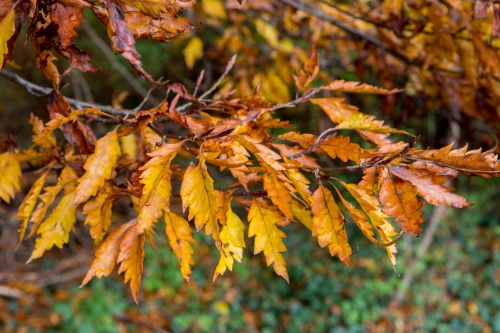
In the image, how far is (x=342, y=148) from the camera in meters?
0.76

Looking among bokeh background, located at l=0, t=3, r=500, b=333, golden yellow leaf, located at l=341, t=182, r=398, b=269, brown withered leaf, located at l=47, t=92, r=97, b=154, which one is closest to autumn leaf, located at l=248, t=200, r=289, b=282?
golden yellow leaf, located at l=341, t=182, r=398, b=269

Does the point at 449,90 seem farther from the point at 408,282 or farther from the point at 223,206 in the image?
the point at 408,282

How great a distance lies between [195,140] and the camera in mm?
752

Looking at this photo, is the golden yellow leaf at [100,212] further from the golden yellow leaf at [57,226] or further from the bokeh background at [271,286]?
the bokeh background at [271,286]

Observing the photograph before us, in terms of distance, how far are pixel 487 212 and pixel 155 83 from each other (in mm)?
5566

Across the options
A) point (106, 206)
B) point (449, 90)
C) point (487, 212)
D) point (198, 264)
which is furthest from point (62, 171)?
point (487, 212)

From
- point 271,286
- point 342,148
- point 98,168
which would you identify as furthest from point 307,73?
point 271,286

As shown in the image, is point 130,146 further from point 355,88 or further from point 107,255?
point 355,88

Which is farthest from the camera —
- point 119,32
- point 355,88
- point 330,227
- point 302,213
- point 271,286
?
point 271,286

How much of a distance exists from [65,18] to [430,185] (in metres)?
0.63

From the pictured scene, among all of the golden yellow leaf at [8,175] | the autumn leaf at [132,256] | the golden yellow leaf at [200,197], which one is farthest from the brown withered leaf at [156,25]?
the golden yellow leaf at [8,175]

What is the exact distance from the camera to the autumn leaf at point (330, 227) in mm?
714

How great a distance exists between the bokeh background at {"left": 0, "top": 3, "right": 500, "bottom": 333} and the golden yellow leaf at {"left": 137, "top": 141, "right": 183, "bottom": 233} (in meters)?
2.97

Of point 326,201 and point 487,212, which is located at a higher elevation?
point 326,201
